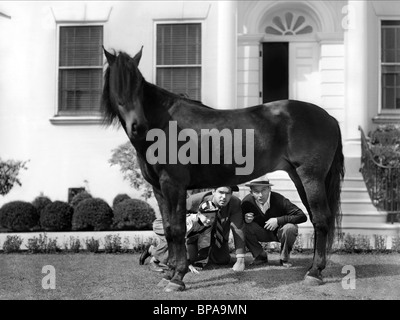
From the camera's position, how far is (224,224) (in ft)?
20.7

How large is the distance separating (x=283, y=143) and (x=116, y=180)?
6.39 meters

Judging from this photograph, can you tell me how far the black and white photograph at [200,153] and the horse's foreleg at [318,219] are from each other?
0.01 metres

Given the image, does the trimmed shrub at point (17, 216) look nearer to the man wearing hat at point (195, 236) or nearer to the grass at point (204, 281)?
the grass at point (204, 281)

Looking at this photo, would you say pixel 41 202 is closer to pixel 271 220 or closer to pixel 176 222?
pixel 271 220

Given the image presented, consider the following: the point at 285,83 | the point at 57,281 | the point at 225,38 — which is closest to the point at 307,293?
the point at 57,281

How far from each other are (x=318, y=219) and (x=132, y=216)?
4755 mm

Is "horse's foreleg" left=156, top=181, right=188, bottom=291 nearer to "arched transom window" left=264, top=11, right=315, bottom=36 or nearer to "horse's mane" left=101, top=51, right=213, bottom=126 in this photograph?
"horse's mane" left=101, top=51, right=213, bottom=126

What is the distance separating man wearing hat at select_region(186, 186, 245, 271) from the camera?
597cm

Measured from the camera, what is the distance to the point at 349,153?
11.1m

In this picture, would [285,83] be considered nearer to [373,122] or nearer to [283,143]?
[373,122]

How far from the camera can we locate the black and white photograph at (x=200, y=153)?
4938 mm

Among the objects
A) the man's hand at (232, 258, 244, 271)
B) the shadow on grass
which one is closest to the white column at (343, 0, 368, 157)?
the shadow on grass

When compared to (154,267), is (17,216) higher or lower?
higher

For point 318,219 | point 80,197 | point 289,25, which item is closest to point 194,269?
point 318,219
